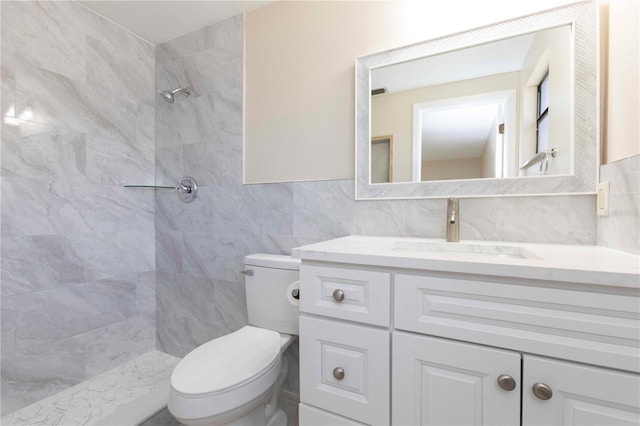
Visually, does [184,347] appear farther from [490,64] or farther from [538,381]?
[490,64]

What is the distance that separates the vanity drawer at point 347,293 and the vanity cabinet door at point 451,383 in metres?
0.10

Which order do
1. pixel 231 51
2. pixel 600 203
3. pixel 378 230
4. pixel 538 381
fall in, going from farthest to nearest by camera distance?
1. pixel 231 51
2. pixel 378 230
3. pixel 600 203
4. pixel 538 381

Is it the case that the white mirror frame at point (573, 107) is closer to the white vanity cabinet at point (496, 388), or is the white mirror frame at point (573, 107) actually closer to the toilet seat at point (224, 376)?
the white vanity cabinet at point (496, 388)

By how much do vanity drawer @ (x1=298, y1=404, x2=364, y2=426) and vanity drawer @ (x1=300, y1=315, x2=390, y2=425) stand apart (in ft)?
0.06

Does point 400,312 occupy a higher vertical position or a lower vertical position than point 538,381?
higher

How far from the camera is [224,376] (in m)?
1.08

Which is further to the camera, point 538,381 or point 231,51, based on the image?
point 231,51

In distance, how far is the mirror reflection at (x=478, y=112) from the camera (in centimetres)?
112

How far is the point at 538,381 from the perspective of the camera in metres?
0.69

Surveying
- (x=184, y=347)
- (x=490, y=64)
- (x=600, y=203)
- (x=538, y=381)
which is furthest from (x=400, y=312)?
(x=184, y=347)

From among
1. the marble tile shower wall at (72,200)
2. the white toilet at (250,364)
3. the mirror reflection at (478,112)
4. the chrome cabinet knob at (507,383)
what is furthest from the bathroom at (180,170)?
the chrome cabinet knob at (507,383)

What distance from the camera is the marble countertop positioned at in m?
0.64

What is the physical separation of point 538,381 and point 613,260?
1.24 feet

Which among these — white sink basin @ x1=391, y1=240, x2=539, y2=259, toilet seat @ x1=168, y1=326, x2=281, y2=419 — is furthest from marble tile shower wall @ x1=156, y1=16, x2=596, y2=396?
toilet seat @ x1=168, y1=326, x2=281, y2=419
